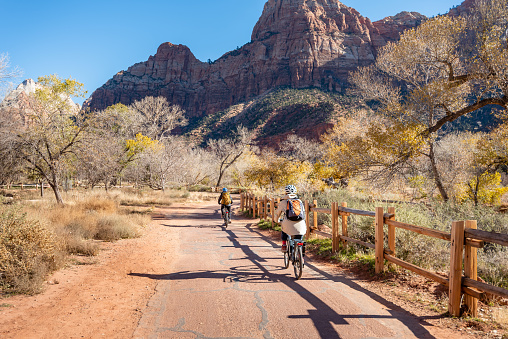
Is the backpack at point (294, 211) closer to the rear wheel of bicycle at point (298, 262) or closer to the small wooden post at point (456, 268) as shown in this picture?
the rear wheel of bicycle at point (298, 262)

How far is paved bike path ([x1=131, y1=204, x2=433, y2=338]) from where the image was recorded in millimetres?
3799

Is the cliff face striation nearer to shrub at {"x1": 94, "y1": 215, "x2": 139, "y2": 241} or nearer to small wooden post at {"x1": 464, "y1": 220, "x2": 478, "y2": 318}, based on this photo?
shrub at {"x1": 94, "y1": 215, "x2": 139, "y2": 241}

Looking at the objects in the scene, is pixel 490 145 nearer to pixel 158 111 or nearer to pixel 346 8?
pixel 158 111

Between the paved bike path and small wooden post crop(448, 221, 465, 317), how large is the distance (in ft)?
1.98

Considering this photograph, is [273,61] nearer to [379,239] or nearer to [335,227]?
[335,227]

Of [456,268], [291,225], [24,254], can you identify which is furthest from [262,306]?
[24,254]

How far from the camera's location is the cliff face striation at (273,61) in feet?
406

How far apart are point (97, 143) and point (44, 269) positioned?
12.6 metres

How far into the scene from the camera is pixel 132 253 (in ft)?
28.4

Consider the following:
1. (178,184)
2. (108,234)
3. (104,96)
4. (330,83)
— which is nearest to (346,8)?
(330,83)

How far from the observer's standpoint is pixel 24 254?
5.59m

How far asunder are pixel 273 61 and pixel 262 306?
141 m

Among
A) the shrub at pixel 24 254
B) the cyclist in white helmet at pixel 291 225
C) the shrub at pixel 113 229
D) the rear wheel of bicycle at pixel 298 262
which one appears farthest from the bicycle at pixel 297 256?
the shrub at pixel 113 229

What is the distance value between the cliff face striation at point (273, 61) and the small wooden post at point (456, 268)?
10416 centimetres
